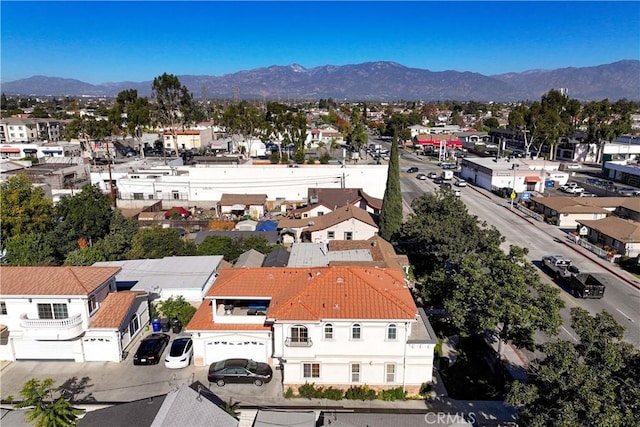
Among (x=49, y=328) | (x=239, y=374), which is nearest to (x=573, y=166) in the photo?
(x=239, y=374)

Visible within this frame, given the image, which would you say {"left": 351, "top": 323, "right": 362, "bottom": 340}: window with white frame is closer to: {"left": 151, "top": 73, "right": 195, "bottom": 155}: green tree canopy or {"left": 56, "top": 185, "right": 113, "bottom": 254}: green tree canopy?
{"left": 56, "top": 185, "right": 113, "bottom": 254}: green tree canopy

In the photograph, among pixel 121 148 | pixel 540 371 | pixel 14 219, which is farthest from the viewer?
pixel 121 148

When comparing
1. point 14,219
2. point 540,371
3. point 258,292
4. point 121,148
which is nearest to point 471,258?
point 540,371

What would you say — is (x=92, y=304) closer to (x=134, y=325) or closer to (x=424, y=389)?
(x=134, y=325)

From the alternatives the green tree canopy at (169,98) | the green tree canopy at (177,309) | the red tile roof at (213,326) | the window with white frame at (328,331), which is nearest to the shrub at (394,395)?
the window with white frame at (328,331)

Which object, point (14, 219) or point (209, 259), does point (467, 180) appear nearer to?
point (209, 259)

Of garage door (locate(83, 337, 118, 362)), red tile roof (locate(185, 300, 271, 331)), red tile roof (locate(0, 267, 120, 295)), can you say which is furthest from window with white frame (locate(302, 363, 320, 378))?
red tile roof (locate(0, 267, 120, 295))

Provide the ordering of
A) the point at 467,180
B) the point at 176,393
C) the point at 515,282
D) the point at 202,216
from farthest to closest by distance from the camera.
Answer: the point at 467,180 < the point at 202,216 < the point at 515,282 < the point at 176,393
